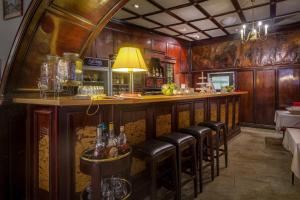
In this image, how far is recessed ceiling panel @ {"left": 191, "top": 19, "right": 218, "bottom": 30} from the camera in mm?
5555

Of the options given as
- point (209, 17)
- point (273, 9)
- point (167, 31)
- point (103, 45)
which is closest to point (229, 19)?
point (209, 17)

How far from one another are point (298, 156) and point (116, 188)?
199 cm

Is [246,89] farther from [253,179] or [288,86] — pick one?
[253,179]

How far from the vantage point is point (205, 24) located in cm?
585

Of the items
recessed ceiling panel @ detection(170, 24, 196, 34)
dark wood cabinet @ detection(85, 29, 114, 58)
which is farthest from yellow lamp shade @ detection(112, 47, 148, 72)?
recessed ceiling panel @ detection(170, 24, 196, 34)

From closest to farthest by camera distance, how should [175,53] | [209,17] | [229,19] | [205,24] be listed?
[209,17] < [229,19] < [205,24] < [175,53]

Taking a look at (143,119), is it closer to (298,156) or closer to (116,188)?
(116,188)

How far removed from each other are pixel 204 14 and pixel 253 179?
154 inches

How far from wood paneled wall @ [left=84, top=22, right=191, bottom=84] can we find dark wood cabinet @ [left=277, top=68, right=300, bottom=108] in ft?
10.5

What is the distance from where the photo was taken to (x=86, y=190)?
1759 millimetres

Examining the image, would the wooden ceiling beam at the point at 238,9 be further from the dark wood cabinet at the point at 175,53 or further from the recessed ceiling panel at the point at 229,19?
the dark wood cabinet at the point at 175,53

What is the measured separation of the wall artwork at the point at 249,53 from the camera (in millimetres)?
6125

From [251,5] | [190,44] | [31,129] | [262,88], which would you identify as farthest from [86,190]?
Result: [190,44]

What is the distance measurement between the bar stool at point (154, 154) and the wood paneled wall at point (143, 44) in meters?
2.49
